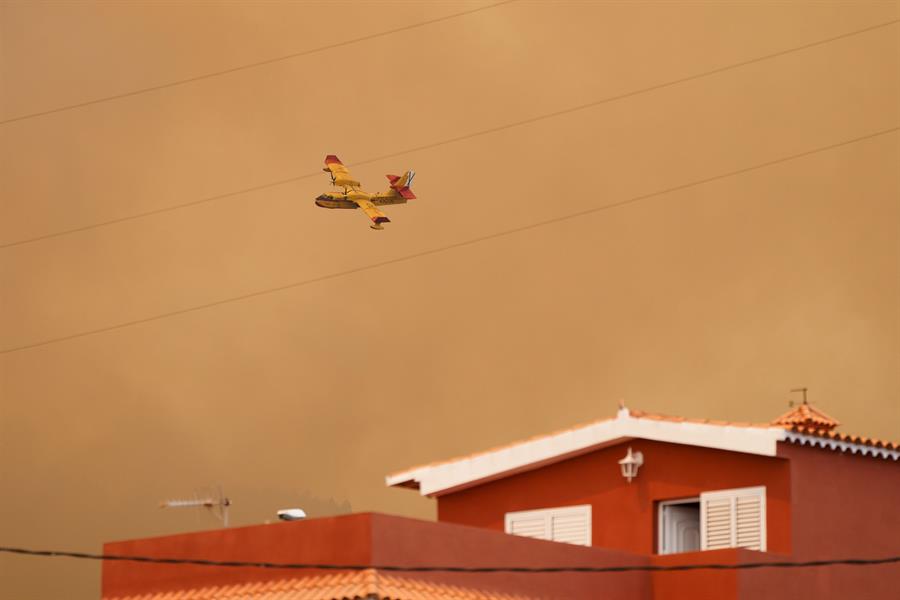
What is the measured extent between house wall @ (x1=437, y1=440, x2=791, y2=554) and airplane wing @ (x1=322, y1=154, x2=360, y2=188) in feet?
43.1

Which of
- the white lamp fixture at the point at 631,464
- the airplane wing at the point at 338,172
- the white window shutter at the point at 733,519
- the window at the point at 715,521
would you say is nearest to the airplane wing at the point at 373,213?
the airplane wing at the point at 338,172

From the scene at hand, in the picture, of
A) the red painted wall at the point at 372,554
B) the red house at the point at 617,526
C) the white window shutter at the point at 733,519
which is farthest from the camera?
the white window shutter at the point at 733,519

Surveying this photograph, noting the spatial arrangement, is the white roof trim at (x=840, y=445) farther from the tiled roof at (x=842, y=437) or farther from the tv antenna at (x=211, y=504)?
the tv antenna at (x=211, y=504)

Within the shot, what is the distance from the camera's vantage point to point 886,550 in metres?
27.8

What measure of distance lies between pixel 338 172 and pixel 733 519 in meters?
17.4

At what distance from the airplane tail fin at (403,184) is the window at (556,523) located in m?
13.7

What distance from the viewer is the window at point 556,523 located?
2894 centimetres

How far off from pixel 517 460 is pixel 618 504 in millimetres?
1967

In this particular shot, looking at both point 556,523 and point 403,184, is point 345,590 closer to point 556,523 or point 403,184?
point 556,523

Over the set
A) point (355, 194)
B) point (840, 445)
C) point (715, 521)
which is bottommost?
point (715, 521)

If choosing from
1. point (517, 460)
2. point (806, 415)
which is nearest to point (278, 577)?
point (517, 460)

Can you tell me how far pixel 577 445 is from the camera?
28.9 m

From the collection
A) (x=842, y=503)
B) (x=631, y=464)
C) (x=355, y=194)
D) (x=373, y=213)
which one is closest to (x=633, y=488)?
(x=631, y=464)

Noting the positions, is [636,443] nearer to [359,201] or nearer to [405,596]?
[405,596]
